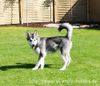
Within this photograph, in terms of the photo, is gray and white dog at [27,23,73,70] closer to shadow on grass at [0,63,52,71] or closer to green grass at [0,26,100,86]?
green grass at [0,26,100,86]

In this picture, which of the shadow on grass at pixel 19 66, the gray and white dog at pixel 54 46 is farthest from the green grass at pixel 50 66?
the gray and white dog at pixel 54 46

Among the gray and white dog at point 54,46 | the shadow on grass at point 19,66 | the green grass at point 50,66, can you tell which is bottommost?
the shadow on grass at point 19,66

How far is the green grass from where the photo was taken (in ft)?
34.4

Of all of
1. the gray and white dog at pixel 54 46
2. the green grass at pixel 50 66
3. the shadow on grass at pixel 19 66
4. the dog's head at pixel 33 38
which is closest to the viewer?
the green grass at pixel 50 66

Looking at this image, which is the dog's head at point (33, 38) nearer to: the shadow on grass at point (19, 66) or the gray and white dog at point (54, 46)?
the gray and white dog at point (54, 46)

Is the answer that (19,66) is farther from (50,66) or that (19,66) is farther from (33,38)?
(33,38)

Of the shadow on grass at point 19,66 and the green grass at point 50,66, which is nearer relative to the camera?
the green grass at point 50,66

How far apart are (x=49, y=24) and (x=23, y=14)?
1770mm

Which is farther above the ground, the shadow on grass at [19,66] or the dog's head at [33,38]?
the dog's head at [33,38]

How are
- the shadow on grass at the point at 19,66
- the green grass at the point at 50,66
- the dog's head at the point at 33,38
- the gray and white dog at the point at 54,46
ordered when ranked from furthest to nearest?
the shadow on grass at the point at 19,66 → the gray and white dog at the point at 54,46 → the dog's head at the point at 33,38 → the green grass at the point at 50,66

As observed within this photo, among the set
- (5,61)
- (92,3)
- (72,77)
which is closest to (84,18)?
(92,3)

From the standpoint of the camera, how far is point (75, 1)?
28.8 m

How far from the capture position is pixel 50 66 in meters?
12.7

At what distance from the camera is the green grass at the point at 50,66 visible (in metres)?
10.5
